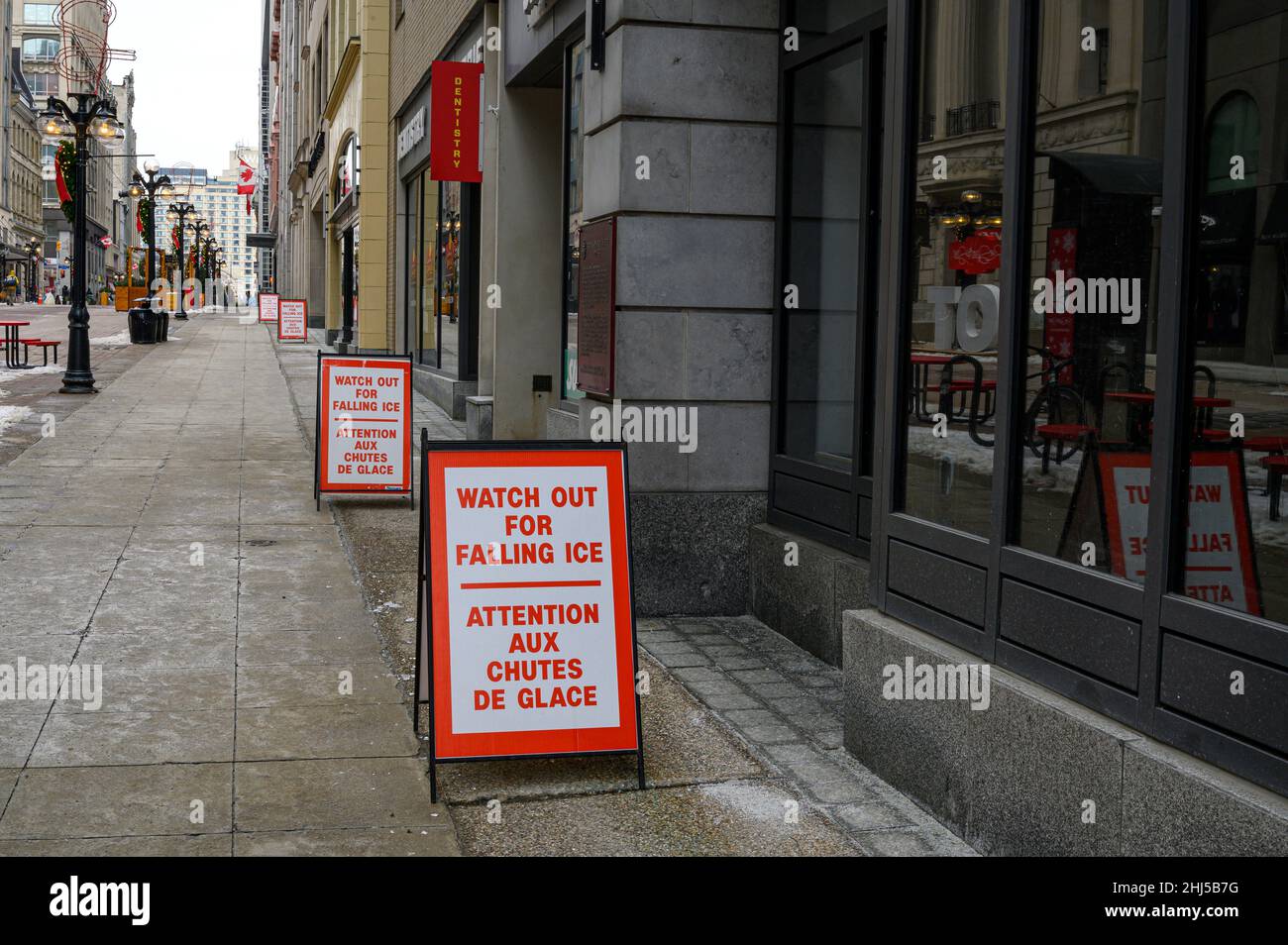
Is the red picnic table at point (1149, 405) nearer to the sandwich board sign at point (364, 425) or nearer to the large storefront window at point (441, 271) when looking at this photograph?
the sandwich board sign at point (364, 425)

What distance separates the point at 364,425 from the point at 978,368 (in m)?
7.40

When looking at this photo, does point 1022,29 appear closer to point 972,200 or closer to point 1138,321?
point 972,200

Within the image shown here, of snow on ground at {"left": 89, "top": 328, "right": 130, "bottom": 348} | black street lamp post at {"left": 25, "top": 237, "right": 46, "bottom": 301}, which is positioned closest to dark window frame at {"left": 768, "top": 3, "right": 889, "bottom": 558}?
snow on ground at {"left": 89, "top": 328, "right": 130, "bottom": 348}

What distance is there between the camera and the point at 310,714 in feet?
19.8

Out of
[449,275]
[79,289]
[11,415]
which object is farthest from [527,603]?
[79,289]

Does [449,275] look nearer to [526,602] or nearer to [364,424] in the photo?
[364,424]

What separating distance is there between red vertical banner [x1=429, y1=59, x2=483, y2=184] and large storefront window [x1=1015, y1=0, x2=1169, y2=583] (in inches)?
439

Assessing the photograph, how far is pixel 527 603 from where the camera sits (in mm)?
5348

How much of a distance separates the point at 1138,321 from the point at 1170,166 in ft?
1.61

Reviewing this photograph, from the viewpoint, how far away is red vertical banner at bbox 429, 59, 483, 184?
15.2m

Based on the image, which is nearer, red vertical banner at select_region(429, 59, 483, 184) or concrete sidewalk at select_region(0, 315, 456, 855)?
concrete sidewalk at select_region(0, 315, 456, 855)

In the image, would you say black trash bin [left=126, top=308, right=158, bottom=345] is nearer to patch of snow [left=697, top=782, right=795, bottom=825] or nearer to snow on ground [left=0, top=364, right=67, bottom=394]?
snow on ground [left=0, top=364, right=67, bottom=394]

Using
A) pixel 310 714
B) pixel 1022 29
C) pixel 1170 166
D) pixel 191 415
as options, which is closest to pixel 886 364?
pixel 1022 29

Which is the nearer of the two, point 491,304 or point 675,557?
point 675,557
